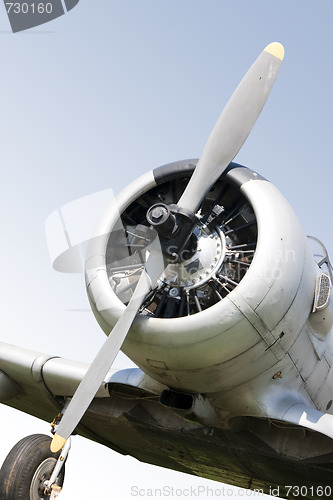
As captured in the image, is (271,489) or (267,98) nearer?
(267,98)

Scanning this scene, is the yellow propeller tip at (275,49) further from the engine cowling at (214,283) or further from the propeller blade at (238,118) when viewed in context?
the engine cowling at (214,283)

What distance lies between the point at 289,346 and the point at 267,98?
8.87 ft

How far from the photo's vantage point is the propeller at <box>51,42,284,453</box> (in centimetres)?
676

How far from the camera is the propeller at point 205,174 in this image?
22.2 ft

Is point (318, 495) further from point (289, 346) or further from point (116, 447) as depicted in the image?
point (116, 447)

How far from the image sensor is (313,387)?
813cm

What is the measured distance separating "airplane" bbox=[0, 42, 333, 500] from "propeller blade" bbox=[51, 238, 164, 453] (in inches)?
0.4

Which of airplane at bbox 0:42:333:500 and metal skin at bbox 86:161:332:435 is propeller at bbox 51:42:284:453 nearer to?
airplane at bbox 0:42:333:500

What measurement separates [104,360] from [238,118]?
9.62 ft

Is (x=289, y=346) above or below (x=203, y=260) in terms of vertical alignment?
Result: below

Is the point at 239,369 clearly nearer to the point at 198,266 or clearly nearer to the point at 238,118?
the point at 198,266

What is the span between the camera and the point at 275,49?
7.61 metres

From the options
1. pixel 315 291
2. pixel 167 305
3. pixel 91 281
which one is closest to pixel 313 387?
pixel 315 291

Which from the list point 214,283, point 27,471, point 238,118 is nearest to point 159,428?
point 27,471
